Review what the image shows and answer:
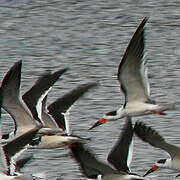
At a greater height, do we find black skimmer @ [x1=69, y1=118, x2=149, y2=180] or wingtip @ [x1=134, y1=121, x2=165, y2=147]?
wingtip @ [x1=134, y1=121, x2=165, y2=147]

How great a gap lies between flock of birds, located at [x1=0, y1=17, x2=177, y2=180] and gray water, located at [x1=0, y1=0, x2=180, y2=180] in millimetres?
690

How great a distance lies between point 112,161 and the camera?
32.2ft

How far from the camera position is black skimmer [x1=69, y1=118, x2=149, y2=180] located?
8969 mm

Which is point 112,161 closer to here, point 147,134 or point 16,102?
point 147,134

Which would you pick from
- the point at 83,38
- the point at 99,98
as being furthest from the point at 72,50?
the point at 99,98

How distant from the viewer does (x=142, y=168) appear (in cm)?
1167

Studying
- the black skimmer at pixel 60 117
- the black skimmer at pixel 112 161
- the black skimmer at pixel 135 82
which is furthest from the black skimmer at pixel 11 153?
the black skimmer at pixel 135 82

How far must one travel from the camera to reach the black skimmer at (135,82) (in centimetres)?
1060

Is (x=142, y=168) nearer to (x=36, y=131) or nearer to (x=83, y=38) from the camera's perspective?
(x=36, y=131)

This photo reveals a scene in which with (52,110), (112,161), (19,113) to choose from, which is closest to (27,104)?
(19,113)

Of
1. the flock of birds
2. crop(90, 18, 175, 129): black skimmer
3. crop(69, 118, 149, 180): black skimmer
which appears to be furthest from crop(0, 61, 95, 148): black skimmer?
crop(90, 18, 175, 129): black skimmer

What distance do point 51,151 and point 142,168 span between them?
120 cm

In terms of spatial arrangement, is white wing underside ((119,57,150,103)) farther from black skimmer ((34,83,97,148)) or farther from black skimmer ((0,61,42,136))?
black skimmer ((0,61,42,136))

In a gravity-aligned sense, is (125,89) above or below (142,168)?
above
